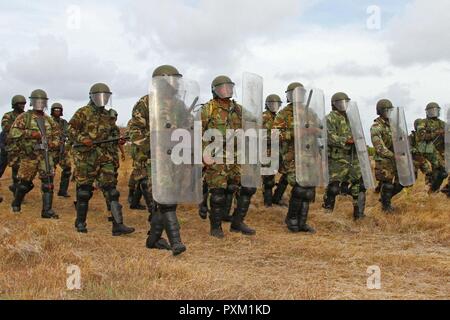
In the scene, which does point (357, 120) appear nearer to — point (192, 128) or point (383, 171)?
point (383, 171)

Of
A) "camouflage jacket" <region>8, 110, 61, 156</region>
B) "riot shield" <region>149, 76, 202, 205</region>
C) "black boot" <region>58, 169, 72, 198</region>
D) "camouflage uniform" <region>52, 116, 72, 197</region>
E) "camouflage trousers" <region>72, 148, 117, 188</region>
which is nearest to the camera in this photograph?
"riot shield" <region>149, 76, 202, 205</region>

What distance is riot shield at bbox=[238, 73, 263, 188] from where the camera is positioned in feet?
23.3

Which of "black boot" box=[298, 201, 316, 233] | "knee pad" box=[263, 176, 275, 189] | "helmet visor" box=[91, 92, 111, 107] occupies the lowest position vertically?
"black boot" box=[298, 201, 316, 233]

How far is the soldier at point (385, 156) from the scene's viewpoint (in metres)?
8.86

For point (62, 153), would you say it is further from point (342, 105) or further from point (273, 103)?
point (342, 105)

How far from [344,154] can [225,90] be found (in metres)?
2.60

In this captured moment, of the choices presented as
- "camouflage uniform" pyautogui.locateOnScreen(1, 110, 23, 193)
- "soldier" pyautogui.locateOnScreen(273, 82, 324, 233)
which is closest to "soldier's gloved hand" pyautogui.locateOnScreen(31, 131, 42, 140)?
"camouflage uniform" pyautogui.locateOnScreen(1, 110, 23, 193)

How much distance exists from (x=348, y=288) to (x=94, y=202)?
739 cm

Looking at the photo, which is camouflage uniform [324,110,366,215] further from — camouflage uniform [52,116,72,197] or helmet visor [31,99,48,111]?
camouflage uniform [52,116,72,197]

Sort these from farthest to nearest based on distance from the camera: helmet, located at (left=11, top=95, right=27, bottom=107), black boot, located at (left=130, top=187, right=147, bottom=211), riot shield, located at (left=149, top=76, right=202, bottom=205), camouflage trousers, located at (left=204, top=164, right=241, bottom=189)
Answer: helmet, located at (left=11, top=95, right=27, bottom=107), black boot, located at (left=130, top=187, right=147, bottom=211), camouflage trousers, located at (left=204, top=164, right=241, bottom=189), riot shield, located at (left=149, top=76, right=202, bottom=205)

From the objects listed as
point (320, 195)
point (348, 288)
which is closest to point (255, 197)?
point (320, 195)

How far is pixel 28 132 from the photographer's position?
29.0ft

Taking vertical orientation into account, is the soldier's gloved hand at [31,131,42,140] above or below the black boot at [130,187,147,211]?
above

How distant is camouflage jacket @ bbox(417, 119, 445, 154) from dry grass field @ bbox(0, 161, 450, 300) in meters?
2.32
